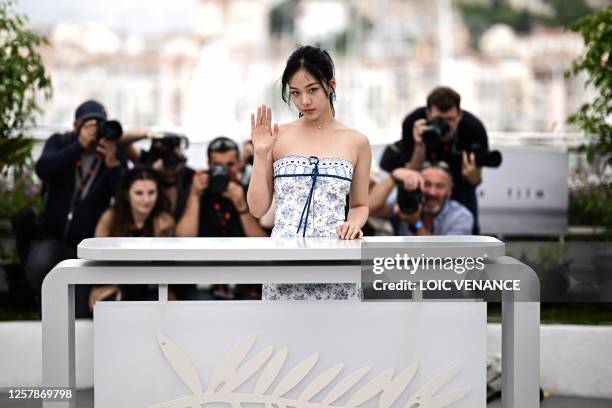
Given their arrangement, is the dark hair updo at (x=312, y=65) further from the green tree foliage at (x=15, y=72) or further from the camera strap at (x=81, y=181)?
the green tree foliage at (x=15, y=72)

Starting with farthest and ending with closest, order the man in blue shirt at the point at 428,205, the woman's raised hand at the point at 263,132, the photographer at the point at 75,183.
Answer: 1. the photographer at the point at 75,183
2. the man in blue shirt at the point at 428,205
3. the woman's raised hand at the point at 263,132

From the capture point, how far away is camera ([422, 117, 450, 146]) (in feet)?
17.5

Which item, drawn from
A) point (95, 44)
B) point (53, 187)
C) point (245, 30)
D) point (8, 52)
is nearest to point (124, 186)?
point (53, 187)

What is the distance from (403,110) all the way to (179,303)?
310 inches

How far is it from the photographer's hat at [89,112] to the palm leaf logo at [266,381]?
286 cm

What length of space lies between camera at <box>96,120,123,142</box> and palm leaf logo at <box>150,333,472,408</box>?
2.72 m

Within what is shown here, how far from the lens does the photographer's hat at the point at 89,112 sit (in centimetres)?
534

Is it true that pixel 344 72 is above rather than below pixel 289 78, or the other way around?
above

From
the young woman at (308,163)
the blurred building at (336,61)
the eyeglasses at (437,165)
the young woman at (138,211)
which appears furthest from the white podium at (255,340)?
the blurred building at (336,61)

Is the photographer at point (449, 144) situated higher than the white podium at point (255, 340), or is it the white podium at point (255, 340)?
the photographer at point (449, 144)

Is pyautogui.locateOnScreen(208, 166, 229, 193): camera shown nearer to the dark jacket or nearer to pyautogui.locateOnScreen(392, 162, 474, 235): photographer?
the dark jacket

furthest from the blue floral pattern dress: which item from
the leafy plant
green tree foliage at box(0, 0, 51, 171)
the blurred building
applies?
the blurred building

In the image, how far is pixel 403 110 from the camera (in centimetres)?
1037

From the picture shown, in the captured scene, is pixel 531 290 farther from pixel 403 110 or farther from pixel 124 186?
pixel 403 110
